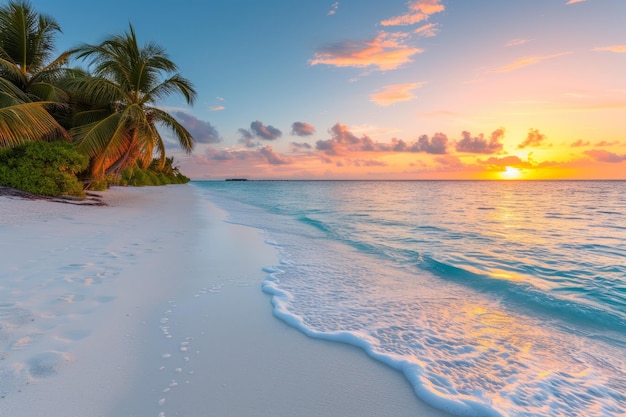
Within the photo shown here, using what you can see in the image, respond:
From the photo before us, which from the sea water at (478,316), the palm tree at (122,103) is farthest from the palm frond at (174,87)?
the sea water at (478,316)

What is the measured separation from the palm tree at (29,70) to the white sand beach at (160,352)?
9497mm

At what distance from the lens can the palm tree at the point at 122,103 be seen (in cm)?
1405

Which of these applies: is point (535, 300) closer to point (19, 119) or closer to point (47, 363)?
point (47, 363)

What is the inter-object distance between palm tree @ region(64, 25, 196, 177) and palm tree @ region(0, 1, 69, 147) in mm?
1202

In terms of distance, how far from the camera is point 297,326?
3.54 metres

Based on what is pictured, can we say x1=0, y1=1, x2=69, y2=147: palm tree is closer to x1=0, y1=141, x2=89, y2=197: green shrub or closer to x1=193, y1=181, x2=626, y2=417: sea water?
x1=0, y1=141, x2=89, y2=197: green shrub

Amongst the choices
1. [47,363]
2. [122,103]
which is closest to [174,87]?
[122,103]

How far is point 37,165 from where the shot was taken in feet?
41.0

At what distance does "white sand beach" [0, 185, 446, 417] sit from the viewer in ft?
7.13

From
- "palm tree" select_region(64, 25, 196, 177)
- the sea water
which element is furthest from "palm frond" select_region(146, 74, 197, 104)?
the sea water

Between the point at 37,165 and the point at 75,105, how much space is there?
15.3 ft

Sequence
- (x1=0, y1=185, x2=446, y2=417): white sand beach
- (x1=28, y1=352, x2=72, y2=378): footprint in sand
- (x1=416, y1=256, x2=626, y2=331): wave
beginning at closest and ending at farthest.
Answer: (x1=0, y1=185, x2=446, y2=417): white sand beach < (x1=28, y1=352, x2=72, y2=378): footprint in sand < (x1=416, y1=256, x2=626, y2=331): wave

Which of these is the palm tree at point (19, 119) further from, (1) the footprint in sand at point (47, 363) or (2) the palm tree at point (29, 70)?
(1) the footprint in sand at point (47, 363)

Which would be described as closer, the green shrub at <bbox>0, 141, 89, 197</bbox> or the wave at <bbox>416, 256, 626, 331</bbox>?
the wave at <bbox>416, 256, 626, 331</bbox>
